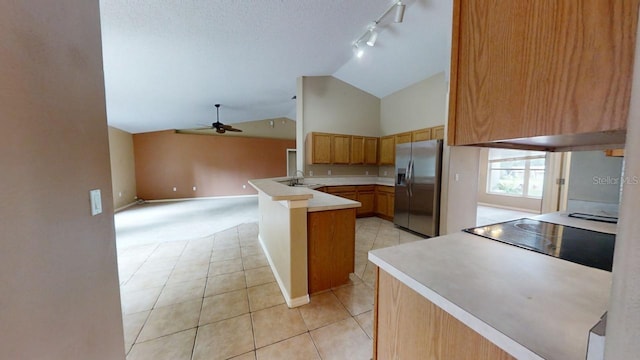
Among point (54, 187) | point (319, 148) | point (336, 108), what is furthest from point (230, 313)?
point (336, 108)

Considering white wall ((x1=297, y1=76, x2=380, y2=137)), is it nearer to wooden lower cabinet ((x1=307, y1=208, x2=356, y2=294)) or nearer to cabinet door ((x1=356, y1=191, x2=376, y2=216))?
cabinet door ((x1=356, y1=191, x2=376, y2=216))

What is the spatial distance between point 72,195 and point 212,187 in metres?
7.76

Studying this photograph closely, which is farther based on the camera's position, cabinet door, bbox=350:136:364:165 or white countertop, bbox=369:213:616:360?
cabinet door, bbox=350:136:364:165

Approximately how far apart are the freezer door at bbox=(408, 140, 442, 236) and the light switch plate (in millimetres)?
3820

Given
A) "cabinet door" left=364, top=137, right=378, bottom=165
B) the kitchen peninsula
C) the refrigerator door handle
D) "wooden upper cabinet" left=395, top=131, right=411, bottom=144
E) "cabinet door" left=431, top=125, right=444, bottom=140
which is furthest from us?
"cabinet door" left=364, top=137, right=378, bottom=165

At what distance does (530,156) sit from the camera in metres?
6.00

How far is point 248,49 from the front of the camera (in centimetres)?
291

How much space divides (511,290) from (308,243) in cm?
157

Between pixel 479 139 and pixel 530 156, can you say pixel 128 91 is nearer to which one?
pixel 479 139

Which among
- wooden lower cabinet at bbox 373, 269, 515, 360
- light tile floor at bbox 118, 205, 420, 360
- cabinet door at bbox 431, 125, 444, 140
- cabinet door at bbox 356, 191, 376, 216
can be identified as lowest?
light tile floor at bbox 118, 205, 420, 360

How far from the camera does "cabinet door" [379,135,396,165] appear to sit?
16.1ft

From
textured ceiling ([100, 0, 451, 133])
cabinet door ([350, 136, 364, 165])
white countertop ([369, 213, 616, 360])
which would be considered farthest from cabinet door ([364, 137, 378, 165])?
white countertop ([369, 213, 616, 360])

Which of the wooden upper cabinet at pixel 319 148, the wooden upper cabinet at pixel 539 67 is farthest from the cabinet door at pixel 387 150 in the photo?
the wooden upper cabinet at pixel 539 67

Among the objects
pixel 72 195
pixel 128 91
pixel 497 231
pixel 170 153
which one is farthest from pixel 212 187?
pixel 497 231
